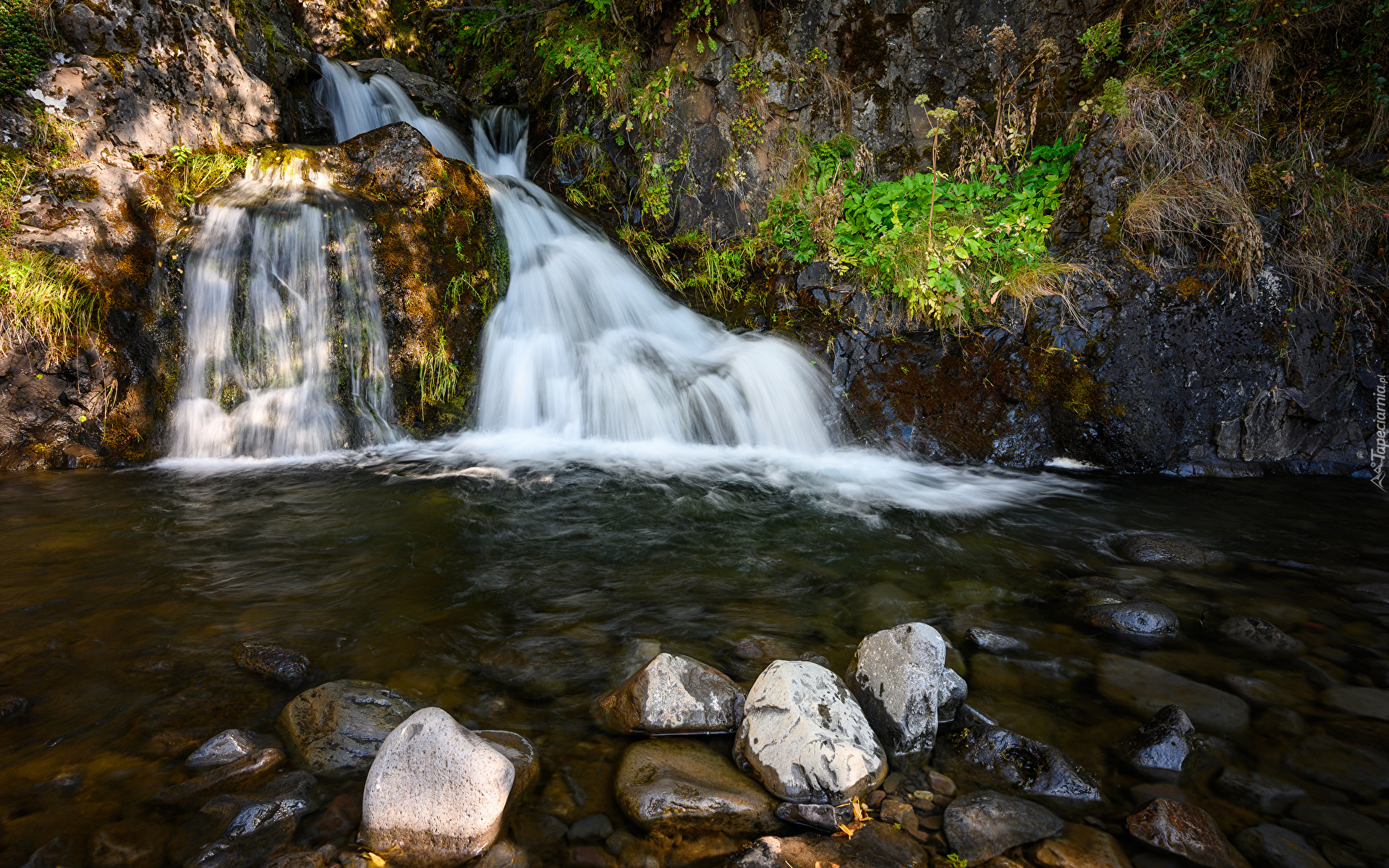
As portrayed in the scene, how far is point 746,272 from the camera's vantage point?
26.1 ft

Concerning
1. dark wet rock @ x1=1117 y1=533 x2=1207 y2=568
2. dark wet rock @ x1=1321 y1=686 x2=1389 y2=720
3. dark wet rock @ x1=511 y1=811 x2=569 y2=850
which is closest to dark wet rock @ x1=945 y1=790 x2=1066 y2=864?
dark wet rock @ x1=511 y1=811 x2=569 y2=850

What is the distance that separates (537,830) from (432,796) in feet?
1.07

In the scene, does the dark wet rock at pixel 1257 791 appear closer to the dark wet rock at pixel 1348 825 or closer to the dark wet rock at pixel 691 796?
the dark wet rock at pixel 1348 825

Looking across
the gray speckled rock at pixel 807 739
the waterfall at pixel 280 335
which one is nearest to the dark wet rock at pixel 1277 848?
the gray speckled rock at pixel 807 739

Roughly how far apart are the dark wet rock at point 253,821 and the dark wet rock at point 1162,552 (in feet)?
14.5

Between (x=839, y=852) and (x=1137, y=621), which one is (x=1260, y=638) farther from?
(x=839, y=852)

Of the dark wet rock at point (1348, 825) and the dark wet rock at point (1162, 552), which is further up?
the dark wet rock at point (1162, 552)

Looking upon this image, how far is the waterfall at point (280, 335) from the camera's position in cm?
619

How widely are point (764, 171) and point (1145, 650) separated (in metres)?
6.83

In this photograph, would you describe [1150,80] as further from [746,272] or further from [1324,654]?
[1324,654]

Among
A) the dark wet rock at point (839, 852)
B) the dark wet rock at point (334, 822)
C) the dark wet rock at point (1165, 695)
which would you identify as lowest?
the dark wet rock at point (334, 822)

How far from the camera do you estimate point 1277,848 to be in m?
1.89

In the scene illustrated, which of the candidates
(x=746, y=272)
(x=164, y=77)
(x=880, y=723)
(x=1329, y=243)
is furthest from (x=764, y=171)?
(x=880, y=723)

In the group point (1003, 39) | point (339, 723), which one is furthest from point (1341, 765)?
point (1003, 39)
